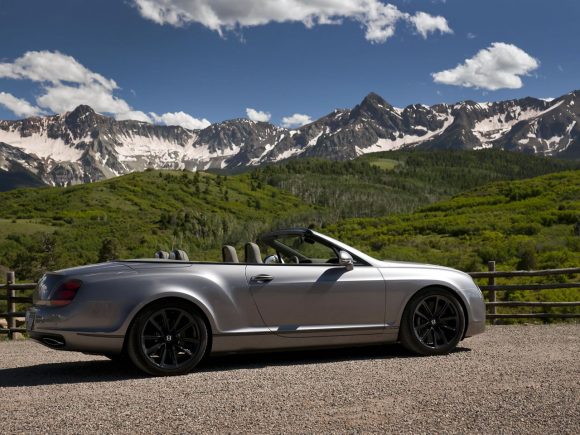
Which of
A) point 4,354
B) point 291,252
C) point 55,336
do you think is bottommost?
point 4,354

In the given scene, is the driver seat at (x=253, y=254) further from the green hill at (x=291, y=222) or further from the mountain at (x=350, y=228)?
the green hill at (x=291, y=222)

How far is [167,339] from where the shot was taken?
652 cm

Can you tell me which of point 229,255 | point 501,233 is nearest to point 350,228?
point 501,233

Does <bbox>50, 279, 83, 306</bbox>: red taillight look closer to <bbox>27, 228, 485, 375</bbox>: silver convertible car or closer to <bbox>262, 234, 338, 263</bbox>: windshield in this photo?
<bbox>27, 228, 485, 375</bbox>: silver convertible car

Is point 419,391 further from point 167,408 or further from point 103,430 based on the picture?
point 103,430

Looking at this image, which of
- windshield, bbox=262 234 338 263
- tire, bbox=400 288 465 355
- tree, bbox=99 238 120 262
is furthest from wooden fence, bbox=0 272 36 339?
tree, bbox=99 238 120 262

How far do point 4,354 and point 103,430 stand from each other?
233 inches

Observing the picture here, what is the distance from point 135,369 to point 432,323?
3453 millimetres

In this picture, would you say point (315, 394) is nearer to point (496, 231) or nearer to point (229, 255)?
point (229, 255)

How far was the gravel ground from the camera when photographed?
15.0 ft

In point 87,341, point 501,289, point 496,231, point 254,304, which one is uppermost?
point 496,231

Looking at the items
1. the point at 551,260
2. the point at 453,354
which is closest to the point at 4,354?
the point at 453,354

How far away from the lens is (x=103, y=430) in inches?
177

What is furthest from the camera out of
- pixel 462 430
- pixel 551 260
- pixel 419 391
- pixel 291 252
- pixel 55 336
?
pixel 551 260
